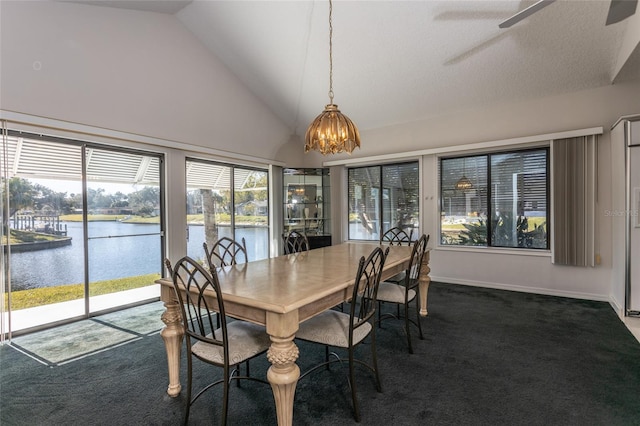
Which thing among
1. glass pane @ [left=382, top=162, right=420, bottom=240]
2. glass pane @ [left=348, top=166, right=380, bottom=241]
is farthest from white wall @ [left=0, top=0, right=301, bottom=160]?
glass pane @ [left=382, top=162, right=420, bottom=240]

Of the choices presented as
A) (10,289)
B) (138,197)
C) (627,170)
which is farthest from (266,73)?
(627,170)

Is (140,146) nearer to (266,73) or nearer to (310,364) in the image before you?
(266,73)

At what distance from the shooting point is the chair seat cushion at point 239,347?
168 cm

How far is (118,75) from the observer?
353cm

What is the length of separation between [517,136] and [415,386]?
3828 mm

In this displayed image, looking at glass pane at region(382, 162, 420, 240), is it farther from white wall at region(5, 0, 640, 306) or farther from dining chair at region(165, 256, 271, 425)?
dining chair at region(165, 256, 271, 425)

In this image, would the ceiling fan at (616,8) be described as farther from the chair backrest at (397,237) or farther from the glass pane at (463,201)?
the glass pane at (463,201)

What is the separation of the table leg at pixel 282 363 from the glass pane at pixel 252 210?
400 cm

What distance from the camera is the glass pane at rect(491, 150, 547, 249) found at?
14.4ft

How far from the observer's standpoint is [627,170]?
329 centimetres

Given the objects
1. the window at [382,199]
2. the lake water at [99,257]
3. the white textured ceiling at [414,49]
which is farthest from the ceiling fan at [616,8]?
the lake water at [99,257]

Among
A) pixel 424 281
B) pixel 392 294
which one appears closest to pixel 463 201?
pixel 424 281

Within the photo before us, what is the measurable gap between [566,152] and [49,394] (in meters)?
5.64

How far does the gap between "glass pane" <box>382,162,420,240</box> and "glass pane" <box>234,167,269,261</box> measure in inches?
87.0
